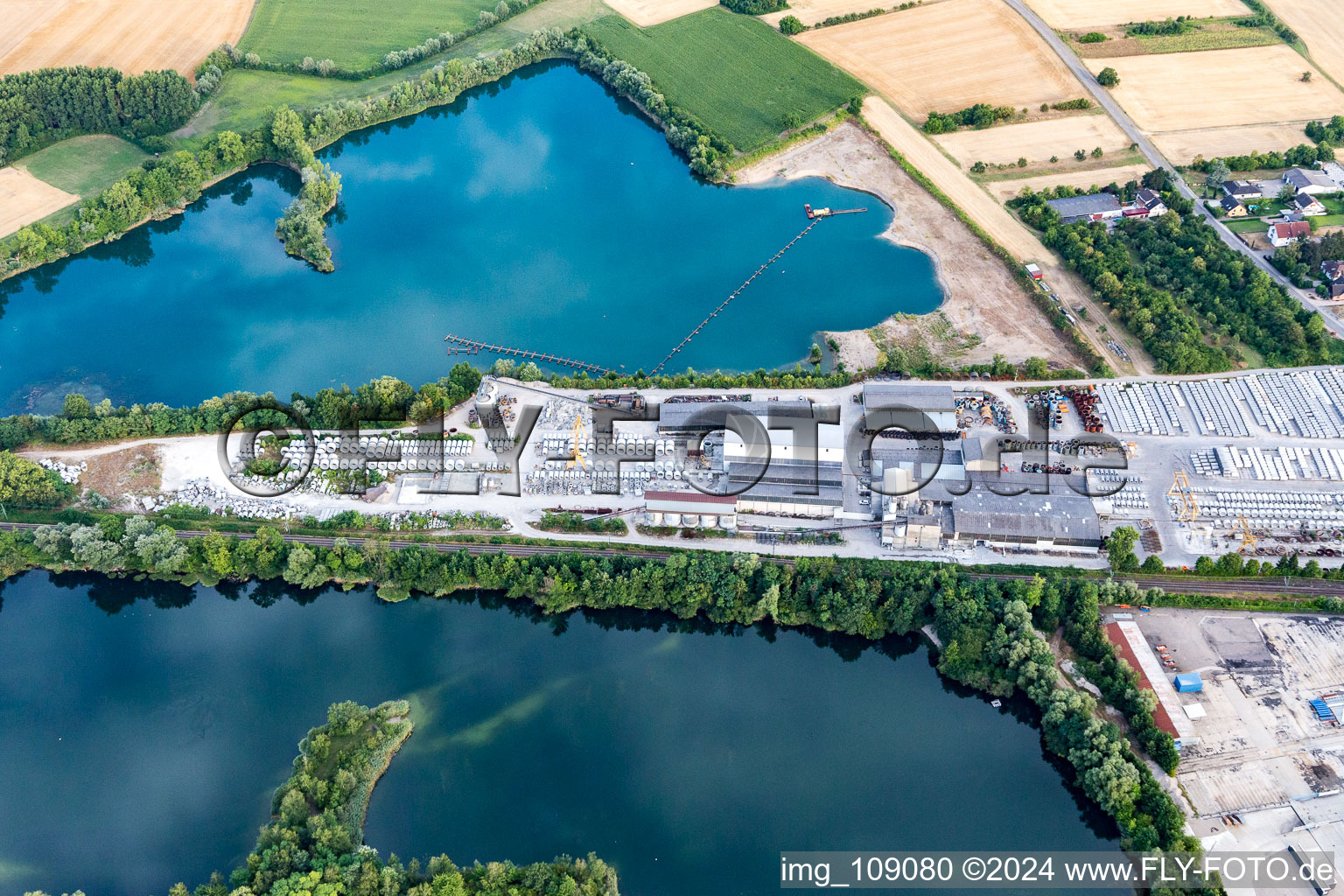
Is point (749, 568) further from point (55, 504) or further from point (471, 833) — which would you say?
point (55, 504)

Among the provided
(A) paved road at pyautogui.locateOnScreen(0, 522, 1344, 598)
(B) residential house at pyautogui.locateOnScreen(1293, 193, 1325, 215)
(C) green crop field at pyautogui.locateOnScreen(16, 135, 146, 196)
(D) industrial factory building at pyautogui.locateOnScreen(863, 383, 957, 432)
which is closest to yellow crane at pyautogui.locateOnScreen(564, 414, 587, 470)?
(A) paved road at pyautogui.locateOnScreen(0, 522, 1344, 598)

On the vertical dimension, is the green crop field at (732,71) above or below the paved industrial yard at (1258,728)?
above

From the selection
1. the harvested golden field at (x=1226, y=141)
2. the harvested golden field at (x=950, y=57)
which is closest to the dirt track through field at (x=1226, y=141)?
the harvested golden field at (x=1226, y=141)

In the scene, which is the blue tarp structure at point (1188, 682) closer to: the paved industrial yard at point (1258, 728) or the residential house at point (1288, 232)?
the paved industrial yard at point (1258, 728)

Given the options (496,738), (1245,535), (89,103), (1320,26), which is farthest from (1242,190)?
Answer: (89,103)

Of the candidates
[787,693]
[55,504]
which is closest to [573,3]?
[55,504]

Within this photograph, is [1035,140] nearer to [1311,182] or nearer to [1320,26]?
[1311,182]

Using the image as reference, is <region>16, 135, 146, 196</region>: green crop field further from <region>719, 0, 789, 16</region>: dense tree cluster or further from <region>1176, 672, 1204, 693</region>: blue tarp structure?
<region>1176, 672, 1204, 693</region>: blue tarp structure
